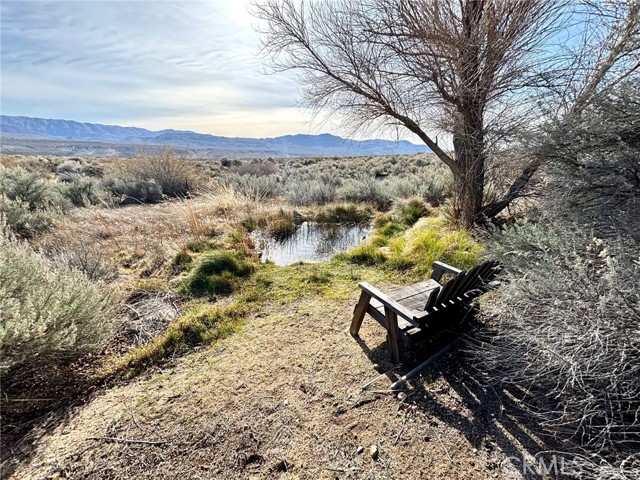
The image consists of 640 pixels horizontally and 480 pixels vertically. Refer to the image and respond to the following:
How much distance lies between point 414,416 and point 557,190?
246cm

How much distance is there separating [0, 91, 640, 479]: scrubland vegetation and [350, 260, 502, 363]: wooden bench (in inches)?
9.1

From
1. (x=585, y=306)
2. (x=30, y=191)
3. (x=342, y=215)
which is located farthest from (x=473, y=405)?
(x=30, y=191)

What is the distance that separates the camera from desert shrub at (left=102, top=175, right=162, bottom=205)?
439 inches

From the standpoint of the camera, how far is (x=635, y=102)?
2.18 m

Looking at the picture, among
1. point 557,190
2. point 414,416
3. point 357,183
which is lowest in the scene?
point 414,416

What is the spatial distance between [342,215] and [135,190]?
7.99 metres

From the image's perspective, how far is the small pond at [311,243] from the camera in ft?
20.9

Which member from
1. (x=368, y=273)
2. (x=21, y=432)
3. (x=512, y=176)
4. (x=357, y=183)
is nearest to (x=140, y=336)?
(x=21, y=432)

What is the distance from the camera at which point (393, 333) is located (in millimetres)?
2598

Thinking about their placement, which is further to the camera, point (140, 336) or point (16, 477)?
point (140, 336)

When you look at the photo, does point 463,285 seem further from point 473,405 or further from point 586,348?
point 586,348

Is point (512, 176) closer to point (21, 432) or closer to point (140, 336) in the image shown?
point (140, 336)

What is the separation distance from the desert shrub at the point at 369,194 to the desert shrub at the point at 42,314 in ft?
29.0

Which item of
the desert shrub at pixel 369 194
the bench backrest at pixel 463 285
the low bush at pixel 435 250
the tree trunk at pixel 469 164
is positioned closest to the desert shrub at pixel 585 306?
the bench backrest at pixel 463 285
